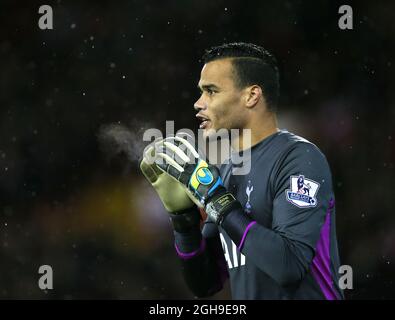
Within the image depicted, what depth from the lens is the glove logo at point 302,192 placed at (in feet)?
8.39

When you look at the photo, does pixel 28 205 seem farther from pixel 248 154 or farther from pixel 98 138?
pixel 248 154

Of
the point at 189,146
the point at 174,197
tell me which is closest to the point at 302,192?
the point at 189,146

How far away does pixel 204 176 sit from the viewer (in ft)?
8.84

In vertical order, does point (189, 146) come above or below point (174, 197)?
above

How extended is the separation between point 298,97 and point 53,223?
3.36 metres

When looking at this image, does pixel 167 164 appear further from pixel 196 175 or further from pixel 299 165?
pixel 299 165

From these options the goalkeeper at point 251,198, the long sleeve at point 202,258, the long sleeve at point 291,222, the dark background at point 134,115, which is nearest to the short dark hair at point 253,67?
the goalkeeper at point 251,198

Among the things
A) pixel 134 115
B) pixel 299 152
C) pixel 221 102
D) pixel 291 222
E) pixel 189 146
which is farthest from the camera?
pixel 134 115

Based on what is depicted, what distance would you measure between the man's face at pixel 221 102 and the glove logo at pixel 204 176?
0.32m

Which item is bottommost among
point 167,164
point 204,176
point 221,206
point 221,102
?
point 221,206

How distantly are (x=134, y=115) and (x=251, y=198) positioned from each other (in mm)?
4338

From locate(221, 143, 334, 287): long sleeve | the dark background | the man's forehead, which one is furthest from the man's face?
the dark background

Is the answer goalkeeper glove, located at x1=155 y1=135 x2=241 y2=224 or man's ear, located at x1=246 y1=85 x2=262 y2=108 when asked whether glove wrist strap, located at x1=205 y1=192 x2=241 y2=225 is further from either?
man's ear, located at x1=246 y1=85 x2=262 y2=108

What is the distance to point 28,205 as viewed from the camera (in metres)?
6.79
